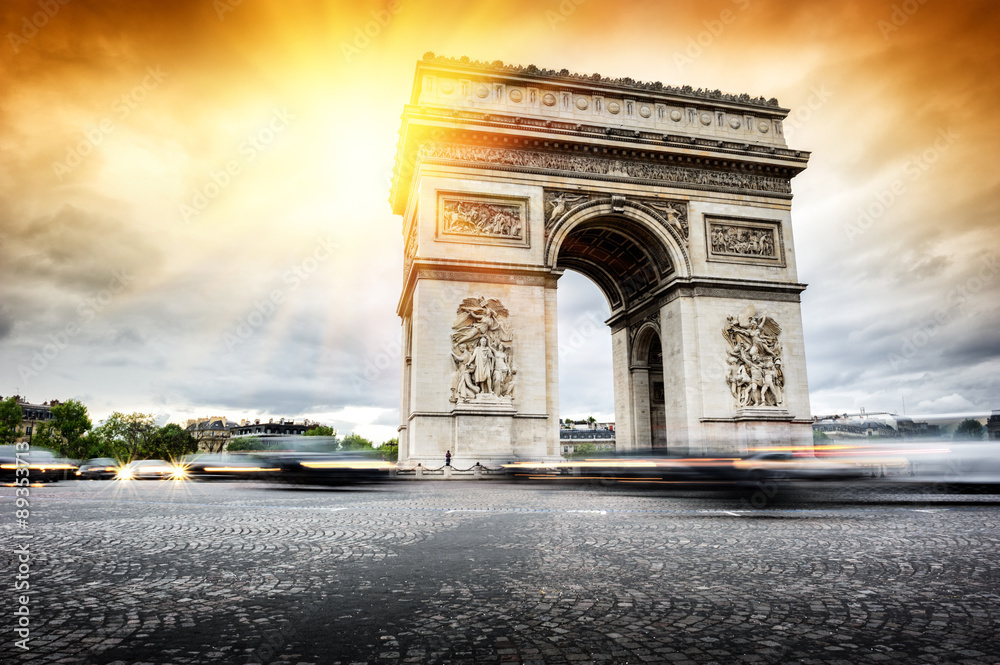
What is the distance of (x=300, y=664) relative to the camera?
2.76 meters

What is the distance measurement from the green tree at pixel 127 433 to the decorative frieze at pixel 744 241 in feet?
213

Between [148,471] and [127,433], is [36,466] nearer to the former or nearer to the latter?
[148,471]

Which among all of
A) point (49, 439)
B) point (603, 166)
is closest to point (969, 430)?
point (603, 166)

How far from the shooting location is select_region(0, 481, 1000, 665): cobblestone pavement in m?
2.98

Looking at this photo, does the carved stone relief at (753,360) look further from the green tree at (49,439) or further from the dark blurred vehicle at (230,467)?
the green tree at (49,439)

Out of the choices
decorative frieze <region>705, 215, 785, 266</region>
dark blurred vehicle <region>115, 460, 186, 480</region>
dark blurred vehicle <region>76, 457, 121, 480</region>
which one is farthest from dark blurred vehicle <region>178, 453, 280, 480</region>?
decorative frieze <region>705, 215, 785, 266</region>

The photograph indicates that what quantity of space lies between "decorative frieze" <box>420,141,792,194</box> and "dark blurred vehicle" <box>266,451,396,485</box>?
11.6 m

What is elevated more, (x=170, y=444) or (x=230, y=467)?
(x=170, y=444)

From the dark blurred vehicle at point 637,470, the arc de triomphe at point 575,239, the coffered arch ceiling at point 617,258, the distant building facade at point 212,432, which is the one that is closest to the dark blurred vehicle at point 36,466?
the arc de triomphe at point 575,239

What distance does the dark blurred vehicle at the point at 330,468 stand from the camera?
1758 cm

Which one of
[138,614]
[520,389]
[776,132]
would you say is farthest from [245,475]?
[776,132]

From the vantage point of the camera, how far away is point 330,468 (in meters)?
17.6

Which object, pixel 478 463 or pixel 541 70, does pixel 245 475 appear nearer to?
pixel 478 463

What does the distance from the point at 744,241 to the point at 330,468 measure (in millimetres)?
18544
